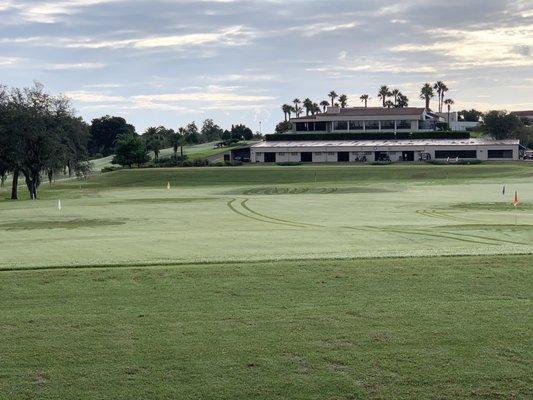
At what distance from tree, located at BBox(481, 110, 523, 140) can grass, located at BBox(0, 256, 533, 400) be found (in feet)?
452

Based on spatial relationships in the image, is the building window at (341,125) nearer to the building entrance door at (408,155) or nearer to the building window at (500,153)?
the building entrance door at (408,155)

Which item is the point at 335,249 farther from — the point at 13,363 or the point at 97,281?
the point at 13,363

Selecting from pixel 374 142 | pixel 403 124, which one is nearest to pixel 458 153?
pixel 374 142

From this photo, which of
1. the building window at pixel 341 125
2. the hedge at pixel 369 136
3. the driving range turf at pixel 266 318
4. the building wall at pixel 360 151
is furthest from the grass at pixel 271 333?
the building window at pixel 341 125

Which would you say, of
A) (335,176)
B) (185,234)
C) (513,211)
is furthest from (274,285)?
(335,176)

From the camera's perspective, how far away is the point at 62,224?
123 feet

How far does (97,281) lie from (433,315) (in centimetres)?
762

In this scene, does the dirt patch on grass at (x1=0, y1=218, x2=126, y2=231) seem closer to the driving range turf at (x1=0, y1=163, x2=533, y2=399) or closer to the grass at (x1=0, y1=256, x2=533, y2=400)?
the driving range turf at (x1=0, y1=163, x2=533, y2=399)

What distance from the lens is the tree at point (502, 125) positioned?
147m

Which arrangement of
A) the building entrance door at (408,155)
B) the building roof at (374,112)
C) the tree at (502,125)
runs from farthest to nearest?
the building roof at (374,112), the tree at (502,125), the building entrance door at (408,155)

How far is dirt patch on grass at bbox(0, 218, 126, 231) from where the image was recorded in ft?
117

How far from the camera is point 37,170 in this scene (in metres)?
69.6

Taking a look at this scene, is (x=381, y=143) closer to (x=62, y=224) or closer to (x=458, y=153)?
(x=458, y=153)

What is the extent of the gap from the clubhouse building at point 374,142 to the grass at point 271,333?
385ft
